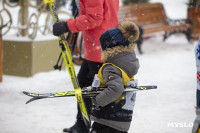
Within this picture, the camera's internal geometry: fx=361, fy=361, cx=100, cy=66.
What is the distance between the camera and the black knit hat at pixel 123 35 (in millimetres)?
2853

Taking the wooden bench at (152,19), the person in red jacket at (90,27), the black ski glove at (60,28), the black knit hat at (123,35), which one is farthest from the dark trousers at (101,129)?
the wooden bench at (152,19)

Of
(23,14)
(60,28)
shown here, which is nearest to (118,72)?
(60,28)

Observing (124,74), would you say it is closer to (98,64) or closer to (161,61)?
(98,64)

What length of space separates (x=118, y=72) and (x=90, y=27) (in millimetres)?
858

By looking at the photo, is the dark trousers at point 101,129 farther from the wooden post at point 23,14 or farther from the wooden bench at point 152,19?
the wooden bench at point 152,19

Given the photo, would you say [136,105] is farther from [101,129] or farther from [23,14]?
[23,14]

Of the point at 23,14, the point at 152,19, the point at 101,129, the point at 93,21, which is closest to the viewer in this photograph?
the point at 101,129

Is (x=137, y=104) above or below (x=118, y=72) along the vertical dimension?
below

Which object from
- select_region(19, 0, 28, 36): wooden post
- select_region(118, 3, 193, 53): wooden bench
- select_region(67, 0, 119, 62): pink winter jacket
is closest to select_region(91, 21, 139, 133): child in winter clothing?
select_region(67, 0, 119, 62): pink winter jacket

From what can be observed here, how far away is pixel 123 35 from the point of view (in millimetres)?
2875

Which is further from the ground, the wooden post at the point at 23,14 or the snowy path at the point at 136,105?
the wooden post at the point at 23,14

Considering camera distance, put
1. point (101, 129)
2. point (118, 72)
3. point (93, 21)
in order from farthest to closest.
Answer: point (93, 21), point (101, 129), point (118, 72)

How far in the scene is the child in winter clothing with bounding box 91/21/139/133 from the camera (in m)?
2.82

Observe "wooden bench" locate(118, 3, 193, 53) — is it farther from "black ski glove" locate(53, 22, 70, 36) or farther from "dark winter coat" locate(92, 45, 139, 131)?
"dark winter coat" locate(92, 45, 139, 131)
